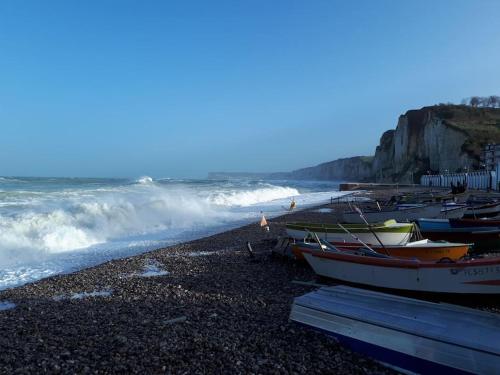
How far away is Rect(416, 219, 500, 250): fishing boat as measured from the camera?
13.3m

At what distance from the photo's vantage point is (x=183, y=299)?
28.3 feet

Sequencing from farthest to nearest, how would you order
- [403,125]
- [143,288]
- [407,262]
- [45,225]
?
[403,125], [45,225], [143,288], [407,262]

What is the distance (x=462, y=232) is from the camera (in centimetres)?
1386

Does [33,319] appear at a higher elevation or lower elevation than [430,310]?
lower

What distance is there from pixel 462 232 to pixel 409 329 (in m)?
9.58

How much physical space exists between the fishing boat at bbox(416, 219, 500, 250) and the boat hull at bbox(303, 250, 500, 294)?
21.3ft

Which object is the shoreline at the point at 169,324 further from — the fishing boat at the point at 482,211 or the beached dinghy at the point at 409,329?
the fishing boat at the point at 482,211

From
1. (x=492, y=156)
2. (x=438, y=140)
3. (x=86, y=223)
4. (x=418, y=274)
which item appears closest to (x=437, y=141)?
(x=438, y=140)

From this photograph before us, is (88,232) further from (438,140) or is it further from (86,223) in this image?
(438,140)

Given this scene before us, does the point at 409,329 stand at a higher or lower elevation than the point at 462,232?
lower

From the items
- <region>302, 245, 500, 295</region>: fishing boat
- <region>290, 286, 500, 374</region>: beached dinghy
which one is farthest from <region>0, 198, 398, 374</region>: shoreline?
<region>302, 245, 500, 295</region>: fishing boat

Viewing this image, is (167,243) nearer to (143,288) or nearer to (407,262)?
(143,288)

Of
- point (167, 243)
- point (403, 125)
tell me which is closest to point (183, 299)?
point (167, 243)

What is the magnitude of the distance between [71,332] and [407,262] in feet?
20.7
